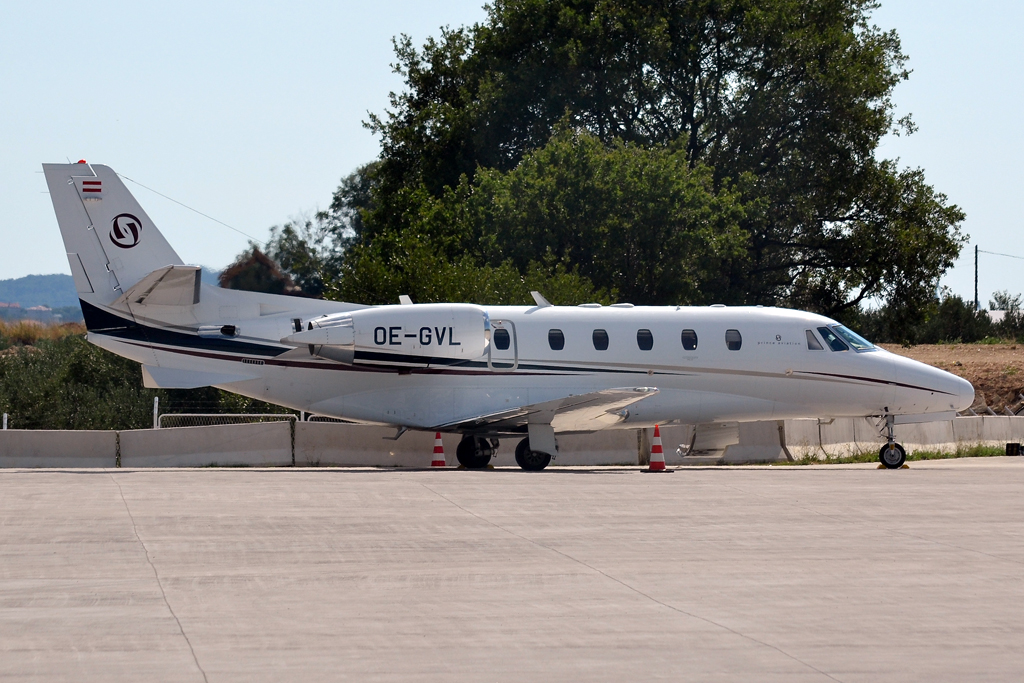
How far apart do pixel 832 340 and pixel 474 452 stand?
22.3 ft

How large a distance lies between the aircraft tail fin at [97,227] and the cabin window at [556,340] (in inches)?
267

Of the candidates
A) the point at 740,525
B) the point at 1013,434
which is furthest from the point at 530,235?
the point at 740,525

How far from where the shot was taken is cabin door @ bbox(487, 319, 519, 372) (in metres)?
20.8

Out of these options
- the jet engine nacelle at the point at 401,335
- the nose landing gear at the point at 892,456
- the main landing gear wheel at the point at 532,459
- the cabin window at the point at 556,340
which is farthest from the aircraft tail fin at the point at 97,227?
the nose landing gear at the point at 892,456

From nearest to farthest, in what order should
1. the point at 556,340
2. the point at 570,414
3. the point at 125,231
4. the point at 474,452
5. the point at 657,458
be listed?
the point at 125,231, the point at 570,414, the point at 657,458, the point at 556,340, the point at 474,452

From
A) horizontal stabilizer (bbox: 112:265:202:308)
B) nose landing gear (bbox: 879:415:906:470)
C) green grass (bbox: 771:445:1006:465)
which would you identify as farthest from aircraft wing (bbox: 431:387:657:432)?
green grass (bbox: 771:445:1006:465)

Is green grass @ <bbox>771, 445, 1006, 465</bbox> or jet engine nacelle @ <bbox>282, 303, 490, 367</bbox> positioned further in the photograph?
green grass @ <bbox>771, 445, 1006, 465</bbox>

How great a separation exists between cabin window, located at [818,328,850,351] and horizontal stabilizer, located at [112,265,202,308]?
36.2 feet

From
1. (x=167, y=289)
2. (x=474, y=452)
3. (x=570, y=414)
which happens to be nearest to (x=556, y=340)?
(x=570, y=414)

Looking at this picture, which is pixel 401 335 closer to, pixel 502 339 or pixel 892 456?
pixel 502 339

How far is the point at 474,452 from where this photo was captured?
21.9m

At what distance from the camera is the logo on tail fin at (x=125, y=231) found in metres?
19.6

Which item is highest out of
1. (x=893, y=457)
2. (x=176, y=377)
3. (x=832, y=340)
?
(x=832, y=340)

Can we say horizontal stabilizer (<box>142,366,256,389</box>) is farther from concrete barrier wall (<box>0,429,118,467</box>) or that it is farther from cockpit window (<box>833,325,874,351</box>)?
cockpit window (<box>833,325,874,351</box>)
